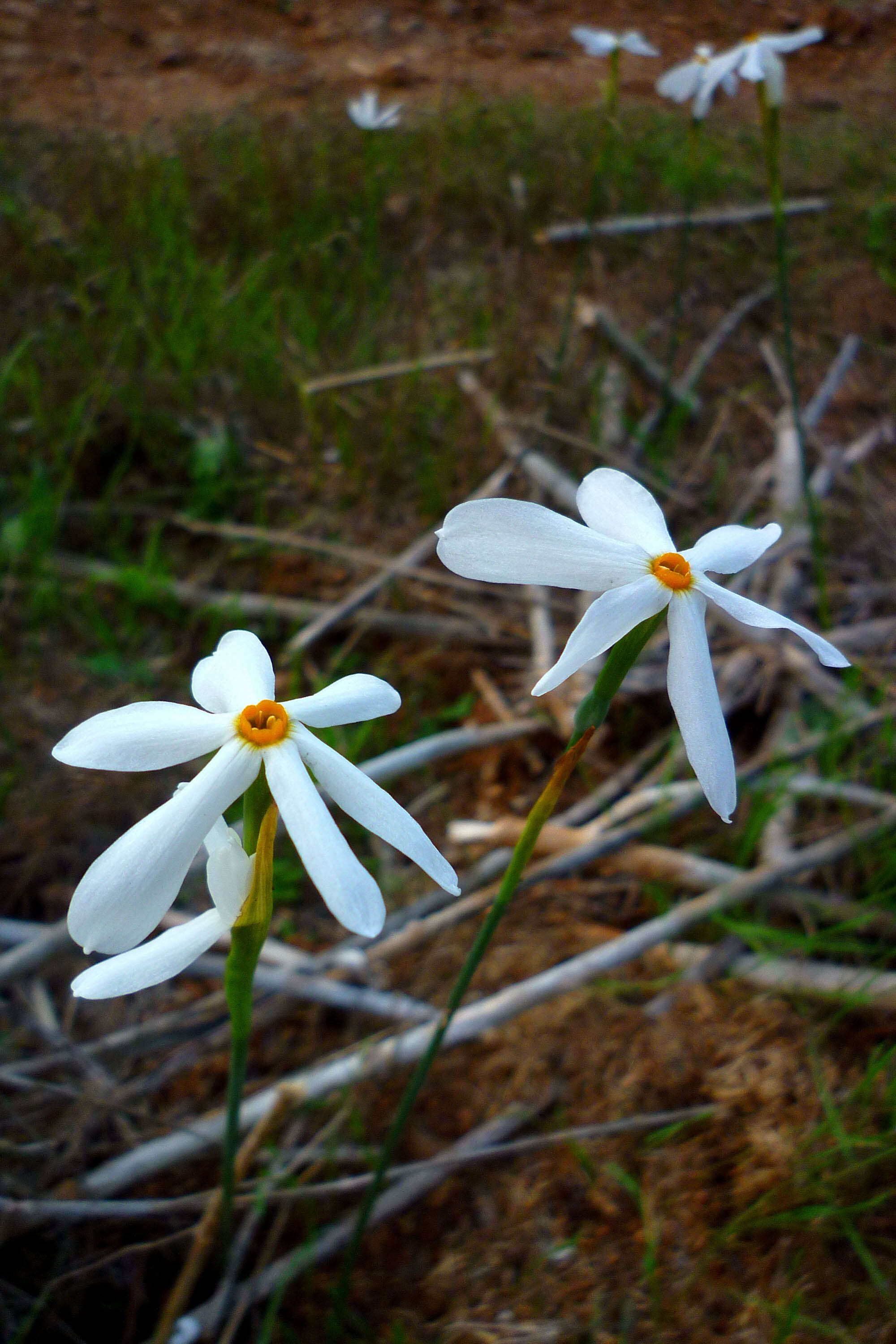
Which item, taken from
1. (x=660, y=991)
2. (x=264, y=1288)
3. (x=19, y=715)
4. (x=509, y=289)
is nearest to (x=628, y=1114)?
(x=660, y=991)

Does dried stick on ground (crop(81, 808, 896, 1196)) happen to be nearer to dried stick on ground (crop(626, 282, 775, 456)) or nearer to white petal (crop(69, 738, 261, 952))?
white petal (crop(69, 738, 261, 952))

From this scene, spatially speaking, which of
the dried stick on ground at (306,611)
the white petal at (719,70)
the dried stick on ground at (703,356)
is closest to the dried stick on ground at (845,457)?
the dried stick on ground at (703,356)

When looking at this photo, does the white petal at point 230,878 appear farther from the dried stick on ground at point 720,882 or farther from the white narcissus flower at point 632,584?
the dried stick on ground at point 720,882

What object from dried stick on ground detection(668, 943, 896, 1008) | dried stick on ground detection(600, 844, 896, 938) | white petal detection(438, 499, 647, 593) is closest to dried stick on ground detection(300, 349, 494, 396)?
dried stick on ground detection(600, 844, 896, 938)

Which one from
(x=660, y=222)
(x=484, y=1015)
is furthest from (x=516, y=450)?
(x=484, y=1015)

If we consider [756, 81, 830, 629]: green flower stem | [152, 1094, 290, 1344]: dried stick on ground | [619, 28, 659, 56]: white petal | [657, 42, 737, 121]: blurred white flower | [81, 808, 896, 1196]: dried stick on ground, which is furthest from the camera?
[619, 28, 659, 56]: white petal

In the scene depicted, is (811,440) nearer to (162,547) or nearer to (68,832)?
(162,547)

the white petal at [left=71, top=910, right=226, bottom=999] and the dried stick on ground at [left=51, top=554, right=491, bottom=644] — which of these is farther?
the dried stick on ground at [left=51, top=554, right=491, bottom=644]
